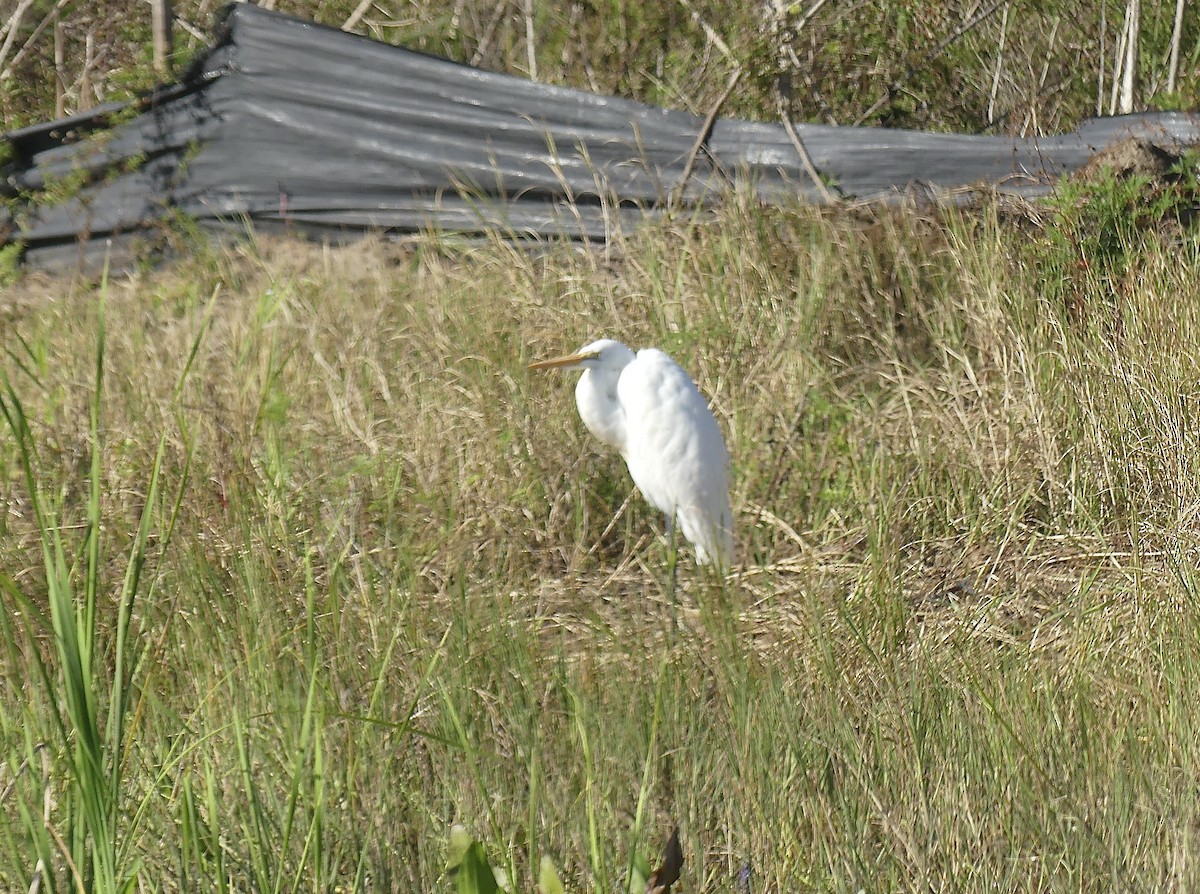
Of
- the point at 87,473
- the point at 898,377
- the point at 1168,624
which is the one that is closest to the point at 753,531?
the point at 898,377

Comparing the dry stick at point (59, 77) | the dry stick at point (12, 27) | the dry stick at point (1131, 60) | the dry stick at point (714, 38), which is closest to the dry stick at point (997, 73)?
the dry stick at point (1131, 60)

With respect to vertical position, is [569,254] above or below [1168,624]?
above

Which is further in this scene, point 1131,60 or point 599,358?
point 1131,60

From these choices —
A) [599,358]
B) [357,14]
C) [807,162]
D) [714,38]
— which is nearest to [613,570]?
[599,358]

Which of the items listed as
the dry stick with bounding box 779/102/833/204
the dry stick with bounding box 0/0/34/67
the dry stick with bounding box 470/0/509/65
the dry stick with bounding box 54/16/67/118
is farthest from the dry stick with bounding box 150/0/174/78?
the dry stick with bounding box 779/102/833/204

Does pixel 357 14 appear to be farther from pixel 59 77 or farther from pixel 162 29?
pixel 59 77

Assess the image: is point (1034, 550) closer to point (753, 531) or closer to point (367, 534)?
point (753, 531)

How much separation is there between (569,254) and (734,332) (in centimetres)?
69

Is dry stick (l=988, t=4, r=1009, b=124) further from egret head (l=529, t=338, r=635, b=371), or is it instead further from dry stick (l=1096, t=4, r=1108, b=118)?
egret head (l=529, t=338, r=635, b=371)

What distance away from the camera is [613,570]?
3371mm

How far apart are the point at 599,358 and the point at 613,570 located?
56 cm

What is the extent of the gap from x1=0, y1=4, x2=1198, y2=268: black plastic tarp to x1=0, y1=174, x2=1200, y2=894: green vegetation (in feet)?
0.71

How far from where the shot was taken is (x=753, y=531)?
3.42 m

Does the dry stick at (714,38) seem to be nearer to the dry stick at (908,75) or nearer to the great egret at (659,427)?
the dry stick at (908,75)
